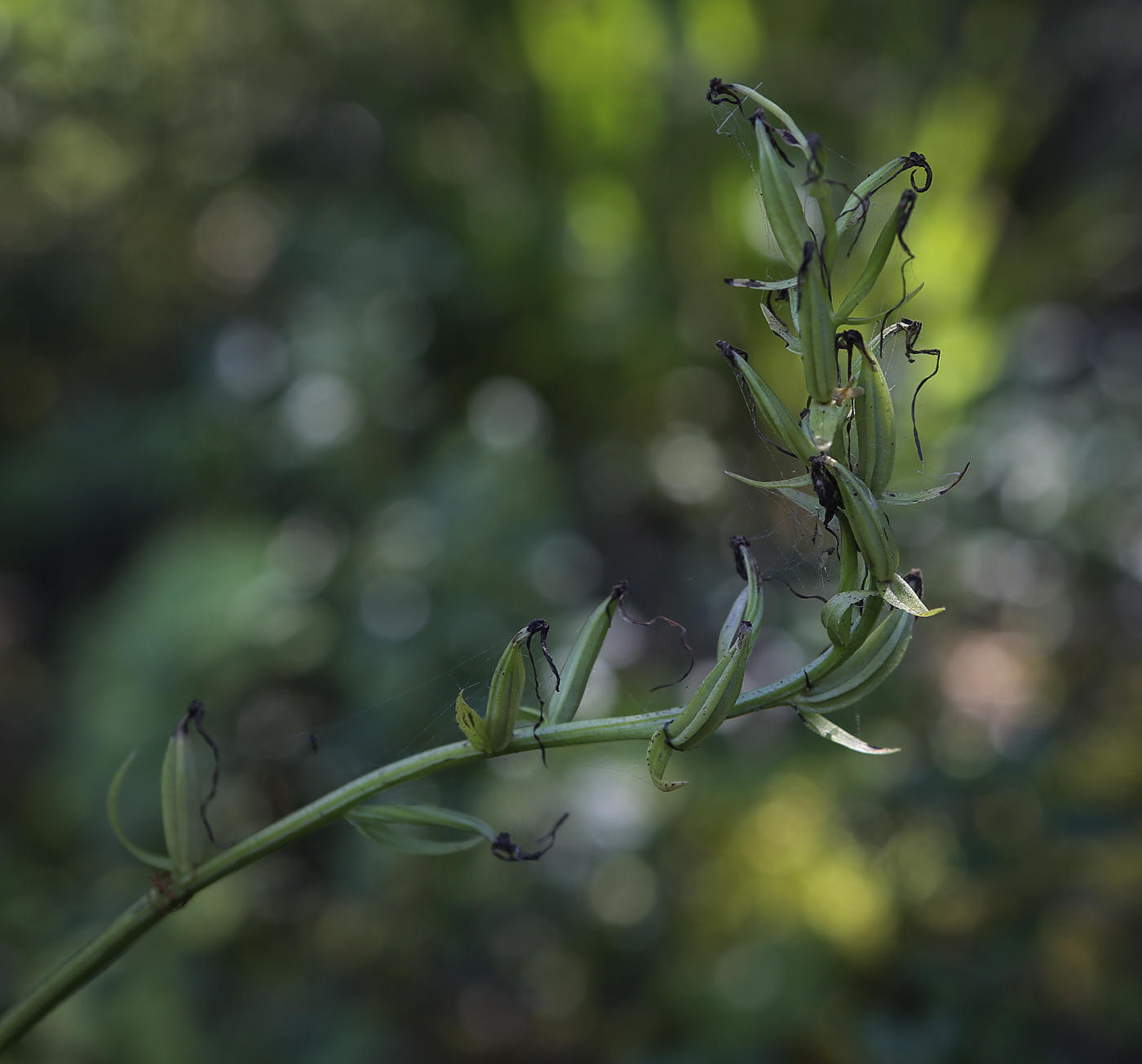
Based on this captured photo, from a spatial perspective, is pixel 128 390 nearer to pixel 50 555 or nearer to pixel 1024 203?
pixel 50 555

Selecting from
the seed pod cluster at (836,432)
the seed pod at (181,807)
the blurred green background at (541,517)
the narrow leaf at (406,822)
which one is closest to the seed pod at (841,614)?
the seed pod cluster at (836,432)

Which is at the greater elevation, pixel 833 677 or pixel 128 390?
pixel 833 677

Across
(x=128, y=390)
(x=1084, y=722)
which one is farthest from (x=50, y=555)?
(x=1084, y=722)

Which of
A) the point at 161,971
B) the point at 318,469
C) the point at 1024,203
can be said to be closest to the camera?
the point at 161,971

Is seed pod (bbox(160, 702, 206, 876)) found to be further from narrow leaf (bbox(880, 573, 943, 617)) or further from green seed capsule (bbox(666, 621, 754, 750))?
narrow leaf (bbox(880, 573, 943, 617))

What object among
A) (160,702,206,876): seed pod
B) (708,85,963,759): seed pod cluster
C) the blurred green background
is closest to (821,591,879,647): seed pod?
(708,85,963,759): seed pod cluster

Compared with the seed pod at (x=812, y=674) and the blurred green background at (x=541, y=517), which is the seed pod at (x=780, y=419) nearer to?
the seed pod at (x=812, y=674)
